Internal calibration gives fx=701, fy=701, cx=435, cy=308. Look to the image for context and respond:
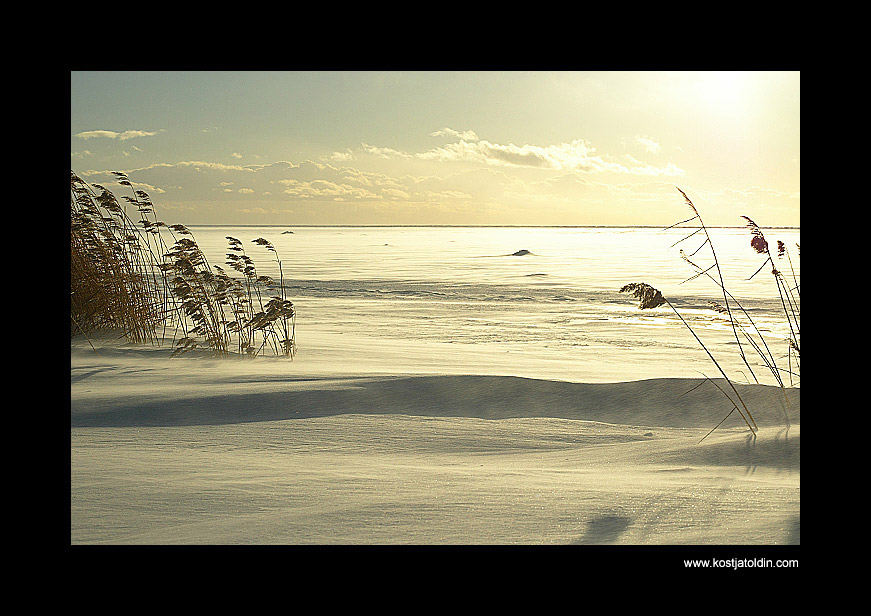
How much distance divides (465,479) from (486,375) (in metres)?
1.49

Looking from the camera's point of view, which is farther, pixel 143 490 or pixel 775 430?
pixel 775 430

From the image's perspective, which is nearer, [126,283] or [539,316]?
[126,283]

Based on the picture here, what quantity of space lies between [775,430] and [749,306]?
633 cm

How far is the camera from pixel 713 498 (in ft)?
7.07

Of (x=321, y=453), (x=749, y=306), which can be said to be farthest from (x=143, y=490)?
(x=749, y=306)
